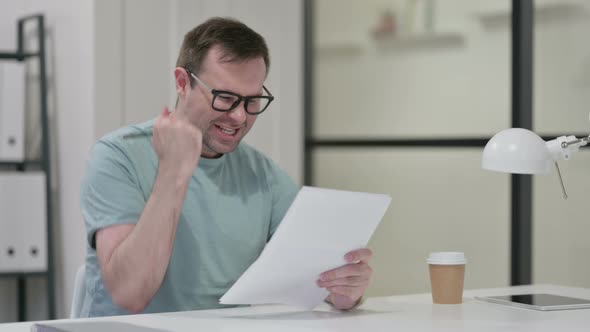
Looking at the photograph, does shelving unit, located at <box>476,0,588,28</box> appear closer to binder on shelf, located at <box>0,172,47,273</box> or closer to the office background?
the office background

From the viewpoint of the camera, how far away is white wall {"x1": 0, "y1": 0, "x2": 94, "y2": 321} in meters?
3.40

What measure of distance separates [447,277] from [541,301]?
0.21 m

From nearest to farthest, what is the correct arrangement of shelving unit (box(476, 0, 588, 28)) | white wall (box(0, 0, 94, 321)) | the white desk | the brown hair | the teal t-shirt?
the white desk
the teal t-shirt
the brown hair
shelving unit (box(476, 0, 588, 28))
white wall (box(0, 0, 94, 321))

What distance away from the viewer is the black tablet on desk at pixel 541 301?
6.63ft

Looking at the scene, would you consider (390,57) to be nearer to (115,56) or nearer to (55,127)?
(115,56)

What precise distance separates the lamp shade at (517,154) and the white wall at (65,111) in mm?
1772

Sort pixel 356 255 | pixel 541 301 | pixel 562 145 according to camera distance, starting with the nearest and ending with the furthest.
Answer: pixel 356 255 < pixel 562 145 < pixel 541 301

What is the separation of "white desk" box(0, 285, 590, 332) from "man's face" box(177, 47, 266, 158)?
0.42 metres

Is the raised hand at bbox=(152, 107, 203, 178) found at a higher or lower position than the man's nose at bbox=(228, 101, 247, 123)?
lower

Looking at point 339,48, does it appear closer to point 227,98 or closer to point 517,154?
point 227,98

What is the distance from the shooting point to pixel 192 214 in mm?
2207

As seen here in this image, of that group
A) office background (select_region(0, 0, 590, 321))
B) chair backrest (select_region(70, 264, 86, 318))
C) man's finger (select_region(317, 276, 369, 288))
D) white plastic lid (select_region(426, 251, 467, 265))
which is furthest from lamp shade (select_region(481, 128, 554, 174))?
office background (select_region(0, 0, 590, 321))

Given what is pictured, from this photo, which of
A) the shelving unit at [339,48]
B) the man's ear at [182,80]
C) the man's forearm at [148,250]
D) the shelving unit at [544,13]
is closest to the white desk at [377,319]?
the man's forearm at [148,250]

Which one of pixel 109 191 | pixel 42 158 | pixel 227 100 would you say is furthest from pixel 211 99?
pixel 42 158
